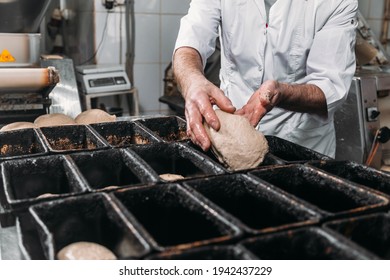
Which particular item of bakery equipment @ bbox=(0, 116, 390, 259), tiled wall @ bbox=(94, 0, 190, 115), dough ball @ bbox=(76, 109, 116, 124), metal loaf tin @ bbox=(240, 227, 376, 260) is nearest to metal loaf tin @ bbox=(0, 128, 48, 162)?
bakery equipment @ bbox=(0, 116, 390, 259)

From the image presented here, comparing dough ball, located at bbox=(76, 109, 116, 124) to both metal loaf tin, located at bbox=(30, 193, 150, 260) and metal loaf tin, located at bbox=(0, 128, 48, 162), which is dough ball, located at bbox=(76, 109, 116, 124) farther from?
metal loaf tin, located at bbox=(30, 193, 150, 260)

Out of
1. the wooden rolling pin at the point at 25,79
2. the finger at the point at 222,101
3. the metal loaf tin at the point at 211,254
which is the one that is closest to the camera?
the metal loaf tin at the point at 211,254

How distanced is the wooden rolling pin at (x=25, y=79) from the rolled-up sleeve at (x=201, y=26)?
0.55 metres

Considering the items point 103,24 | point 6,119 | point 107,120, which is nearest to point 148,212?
point 107,120

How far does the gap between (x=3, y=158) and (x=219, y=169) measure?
1.90 feet

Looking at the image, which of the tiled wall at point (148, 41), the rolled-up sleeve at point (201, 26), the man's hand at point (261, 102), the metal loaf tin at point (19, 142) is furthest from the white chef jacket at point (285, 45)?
the tiled wall at point (148, 41)

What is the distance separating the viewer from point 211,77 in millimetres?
3311

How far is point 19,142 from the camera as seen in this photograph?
1415 mm

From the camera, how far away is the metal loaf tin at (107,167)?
120cm

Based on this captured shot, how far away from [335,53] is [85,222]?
1284mm

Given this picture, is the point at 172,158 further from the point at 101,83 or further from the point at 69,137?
the point at 101,83

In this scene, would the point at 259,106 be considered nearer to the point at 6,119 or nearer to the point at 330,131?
the point at 330,131

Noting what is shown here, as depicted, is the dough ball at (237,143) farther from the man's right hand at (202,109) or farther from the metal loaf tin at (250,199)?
the metal loaf tin at (250,199)

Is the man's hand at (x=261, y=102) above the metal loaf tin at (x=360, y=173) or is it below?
above
